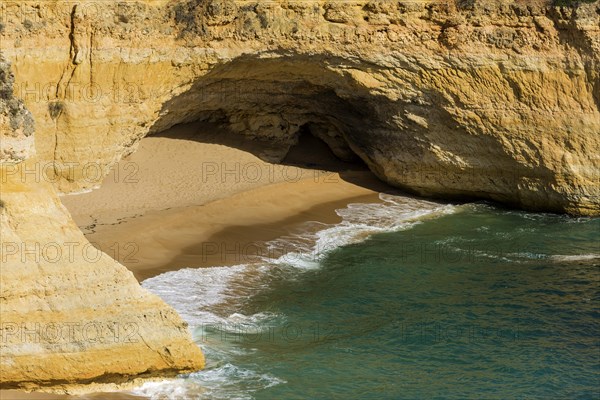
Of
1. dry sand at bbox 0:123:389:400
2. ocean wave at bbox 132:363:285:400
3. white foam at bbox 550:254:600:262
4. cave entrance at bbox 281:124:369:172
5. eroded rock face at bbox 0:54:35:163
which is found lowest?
ocean wave at bbox 132:363:285:400

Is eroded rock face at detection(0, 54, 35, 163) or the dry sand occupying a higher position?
eroded rock face at detection(0, 54, 35, 163)

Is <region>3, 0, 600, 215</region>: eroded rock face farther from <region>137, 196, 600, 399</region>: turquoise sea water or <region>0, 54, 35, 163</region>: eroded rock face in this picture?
<region>0, 54, 35, 163</region>: eroded rock face

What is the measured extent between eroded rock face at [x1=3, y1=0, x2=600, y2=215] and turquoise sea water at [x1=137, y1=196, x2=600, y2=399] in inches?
70.5

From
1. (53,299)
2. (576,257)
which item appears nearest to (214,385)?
(53,299)

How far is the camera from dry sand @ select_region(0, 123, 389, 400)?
20.2 metres

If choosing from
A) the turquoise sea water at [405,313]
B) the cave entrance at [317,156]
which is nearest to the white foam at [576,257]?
the turquoise sea water at [405,313]

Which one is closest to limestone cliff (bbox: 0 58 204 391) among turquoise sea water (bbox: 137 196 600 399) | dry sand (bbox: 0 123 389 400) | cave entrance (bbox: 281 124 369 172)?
turquoise sea water (bbox: 137 196 600 399)

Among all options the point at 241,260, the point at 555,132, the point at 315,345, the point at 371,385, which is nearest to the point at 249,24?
the point at 241,260

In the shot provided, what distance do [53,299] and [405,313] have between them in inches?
316

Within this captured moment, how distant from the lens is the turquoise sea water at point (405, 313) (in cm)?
1422

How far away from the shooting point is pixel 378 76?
2408 centimetres

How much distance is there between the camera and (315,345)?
15695mm

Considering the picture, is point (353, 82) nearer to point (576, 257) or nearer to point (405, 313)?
point (576, 257)

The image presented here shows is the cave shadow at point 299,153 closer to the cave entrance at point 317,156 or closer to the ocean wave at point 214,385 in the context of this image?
the cave entrance at point 317,156
